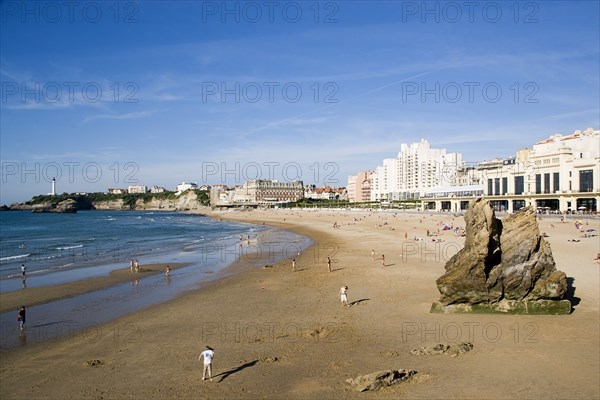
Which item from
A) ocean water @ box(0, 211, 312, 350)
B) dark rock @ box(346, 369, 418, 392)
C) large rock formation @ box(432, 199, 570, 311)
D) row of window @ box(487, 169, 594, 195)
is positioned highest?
row of window @ box(487, 169, 594, 195)

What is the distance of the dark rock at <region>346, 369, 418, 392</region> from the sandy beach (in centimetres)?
16

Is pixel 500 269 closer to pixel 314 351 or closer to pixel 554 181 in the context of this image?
pixel 314 351

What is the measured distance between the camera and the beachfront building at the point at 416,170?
158 metres

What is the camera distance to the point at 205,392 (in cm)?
999

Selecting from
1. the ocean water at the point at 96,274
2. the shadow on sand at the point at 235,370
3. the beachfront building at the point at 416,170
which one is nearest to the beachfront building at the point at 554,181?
the ocean water at the point at 96,274

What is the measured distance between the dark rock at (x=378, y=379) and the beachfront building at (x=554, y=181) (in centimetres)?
6562

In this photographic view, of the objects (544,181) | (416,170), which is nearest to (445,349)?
(544,181)

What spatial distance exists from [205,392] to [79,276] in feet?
71.1

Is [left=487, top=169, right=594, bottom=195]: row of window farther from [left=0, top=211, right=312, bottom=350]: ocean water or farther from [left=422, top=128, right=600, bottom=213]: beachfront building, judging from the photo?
[left=0, top=211, right=312, bottom=350]: ocean water

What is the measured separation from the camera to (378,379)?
9.73m

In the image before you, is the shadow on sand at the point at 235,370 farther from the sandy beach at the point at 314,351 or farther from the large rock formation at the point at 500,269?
the large rock formation at the point at 500,269

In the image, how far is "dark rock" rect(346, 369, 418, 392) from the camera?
31.4 feet

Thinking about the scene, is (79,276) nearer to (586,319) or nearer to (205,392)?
(205,392)

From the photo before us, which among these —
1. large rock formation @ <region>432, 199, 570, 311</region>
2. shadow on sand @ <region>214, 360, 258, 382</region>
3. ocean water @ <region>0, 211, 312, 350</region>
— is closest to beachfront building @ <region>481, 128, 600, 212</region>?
ocean water @ <region>0, 211, 312, 350</region>
